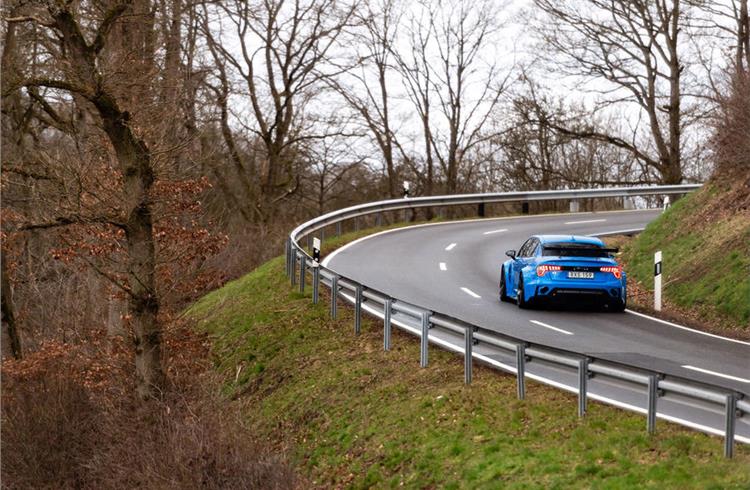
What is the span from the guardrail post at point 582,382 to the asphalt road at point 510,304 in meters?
2.01

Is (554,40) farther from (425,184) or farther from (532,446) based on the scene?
(532,446)

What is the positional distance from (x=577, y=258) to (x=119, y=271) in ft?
27.8

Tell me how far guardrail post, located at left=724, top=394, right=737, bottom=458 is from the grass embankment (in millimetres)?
103

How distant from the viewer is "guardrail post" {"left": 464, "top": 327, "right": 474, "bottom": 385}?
14.1m

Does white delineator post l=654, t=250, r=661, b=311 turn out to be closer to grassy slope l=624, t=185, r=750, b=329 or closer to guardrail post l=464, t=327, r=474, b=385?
grassy slope l=624, t=185, r=750, b=329

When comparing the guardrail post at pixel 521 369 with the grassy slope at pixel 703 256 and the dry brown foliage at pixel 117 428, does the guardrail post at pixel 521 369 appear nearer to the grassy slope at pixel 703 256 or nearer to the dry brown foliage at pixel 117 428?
the dry brown foliage at pixel 117 428

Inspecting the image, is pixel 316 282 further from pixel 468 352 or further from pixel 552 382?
pixel 552 382

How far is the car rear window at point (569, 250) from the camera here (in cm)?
1886

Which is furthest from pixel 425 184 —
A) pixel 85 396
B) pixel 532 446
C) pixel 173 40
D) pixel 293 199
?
pixel 532 446

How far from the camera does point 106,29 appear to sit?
1788 centimetres

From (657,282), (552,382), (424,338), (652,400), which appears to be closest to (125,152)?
(424,338)

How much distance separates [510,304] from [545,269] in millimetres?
1615

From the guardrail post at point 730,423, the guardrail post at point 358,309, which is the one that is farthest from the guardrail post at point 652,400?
the guardrail post at point 358,309

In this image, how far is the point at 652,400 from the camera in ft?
35.6
